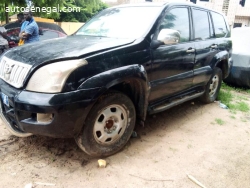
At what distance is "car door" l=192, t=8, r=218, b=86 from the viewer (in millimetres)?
3748

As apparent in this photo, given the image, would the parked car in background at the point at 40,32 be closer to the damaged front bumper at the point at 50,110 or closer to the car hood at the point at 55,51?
the car hood at the point at 55,51

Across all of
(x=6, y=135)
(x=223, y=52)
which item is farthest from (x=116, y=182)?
(x=223, y=52)

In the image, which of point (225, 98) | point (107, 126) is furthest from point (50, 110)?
point (225, 98)

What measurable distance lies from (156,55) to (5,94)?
177cm

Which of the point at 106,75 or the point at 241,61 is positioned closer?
the point at 106,75

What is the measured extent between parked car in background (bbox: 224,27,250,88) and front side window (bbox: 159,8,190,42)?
3049mm

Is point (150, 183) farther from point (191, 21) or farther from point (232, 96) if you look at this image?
point (232, 96)

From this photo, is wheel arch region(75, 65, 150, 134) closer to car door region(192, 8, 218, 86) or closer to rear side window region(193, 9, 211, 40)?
car door region(192, 8, 218, 86)

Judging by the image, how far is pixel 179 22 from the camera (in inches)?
134

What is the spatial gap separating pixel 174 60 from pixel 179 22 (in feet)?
2.14

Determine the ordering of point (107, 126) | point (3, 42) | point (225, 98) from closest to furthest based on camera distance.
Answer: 1. point (107, 126)
2. point (225, 98)
3. point (3, 42)

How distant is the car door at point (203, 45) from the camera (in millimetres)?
3748

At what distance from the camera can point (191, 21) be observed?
3.65 meters

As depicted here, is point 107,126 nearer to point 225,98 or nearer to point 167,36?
point 167,36
